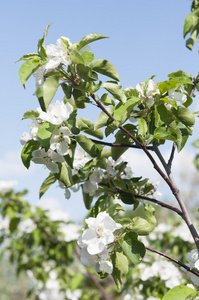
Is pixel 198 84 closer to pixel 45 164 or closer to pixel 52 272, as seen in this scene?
pixel 45 164

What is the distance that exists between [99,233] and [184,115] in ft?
1.65

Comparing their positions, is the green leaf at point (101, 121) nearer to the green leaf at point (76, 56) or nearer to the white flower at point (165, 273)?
the green leaf at point (76, 56)

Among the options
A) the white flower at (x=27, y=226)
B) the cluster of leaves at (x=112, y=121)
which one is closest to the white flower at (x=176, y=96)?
the cluster of leaves at (x=112, y=121)

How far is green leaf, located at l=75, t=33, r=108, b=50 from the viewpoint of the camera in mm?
1249

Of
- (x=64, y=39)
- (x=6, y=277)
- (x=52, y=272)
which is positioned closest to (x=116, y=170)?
(x=64, y=39)

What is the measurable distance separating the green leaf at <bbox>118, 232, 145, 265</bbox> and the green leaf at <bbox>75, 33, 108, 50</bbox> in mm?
607

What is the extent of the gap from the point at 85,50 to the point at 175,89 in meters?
0.35

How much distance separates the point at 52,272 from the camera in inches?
155

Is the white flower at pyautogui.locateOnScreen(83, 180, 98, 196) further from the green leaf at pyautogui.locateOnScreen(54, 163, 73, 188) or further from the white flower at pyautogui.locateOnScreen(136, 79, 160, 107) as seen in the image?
the white flower at pyautogui.locateOnScreen(136, 79, 160, 107)

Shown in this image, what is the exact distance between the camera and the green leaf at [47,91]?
3.93 feet

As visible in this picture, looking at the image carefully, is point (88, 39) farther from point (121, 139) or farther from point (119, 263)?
point (119, 263)

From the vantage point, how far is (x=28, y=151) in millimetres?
1336

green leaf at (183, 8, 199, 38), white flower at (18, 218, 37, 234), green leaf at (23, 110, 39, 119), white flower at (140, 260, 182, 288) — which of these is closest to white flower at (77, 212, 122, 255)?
green leaf at (23, 110, 39, 119)

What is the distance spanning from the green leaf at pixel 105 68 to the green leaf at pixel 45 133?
234 millimetres
